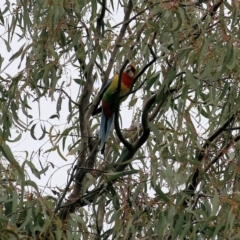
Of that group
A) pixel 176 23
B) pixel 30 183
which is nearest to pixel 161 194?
pixel 30 183

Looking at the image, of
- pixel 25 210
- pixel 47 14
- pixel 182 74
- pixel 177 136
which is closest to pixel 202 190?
pixel 177 136

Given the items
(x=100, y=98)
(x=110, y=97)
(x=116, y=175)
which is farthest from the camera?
(x=110, y=97)

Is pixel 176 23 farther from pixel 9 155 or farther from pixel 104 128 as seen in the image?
pixel 104 128

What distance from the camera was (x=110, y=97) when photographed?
10.1 feet

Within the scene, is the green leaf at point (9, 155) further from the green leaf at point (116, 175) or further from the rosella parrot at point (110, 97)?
the rosella parrot at point (110, 97)

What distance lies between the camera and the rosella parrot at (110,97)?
2.97m

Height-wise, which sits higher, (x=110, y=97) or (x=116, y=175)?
(x=110, y=97)

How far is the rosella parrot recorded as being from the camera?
2.97 m

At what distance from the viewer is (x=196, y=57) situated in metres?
2.31

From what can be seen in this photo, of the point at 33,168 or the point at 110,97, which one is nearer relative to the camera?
the point at 33,168

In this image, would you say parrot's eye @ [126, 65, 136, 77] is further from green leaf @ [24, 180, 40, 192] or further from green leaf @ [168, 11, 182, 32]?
green leaf @ [24, 180, 40, 192]

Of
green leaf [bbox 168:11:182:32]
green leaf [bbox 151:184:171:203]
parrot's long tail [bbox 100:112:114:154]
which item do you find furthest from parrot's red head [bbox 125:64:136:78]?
green leaf [bbox 151:184:171:203]

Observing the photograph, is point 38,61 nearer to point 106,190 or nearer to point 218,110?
point 106,190

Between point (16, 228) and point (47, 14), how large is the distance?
80cm
